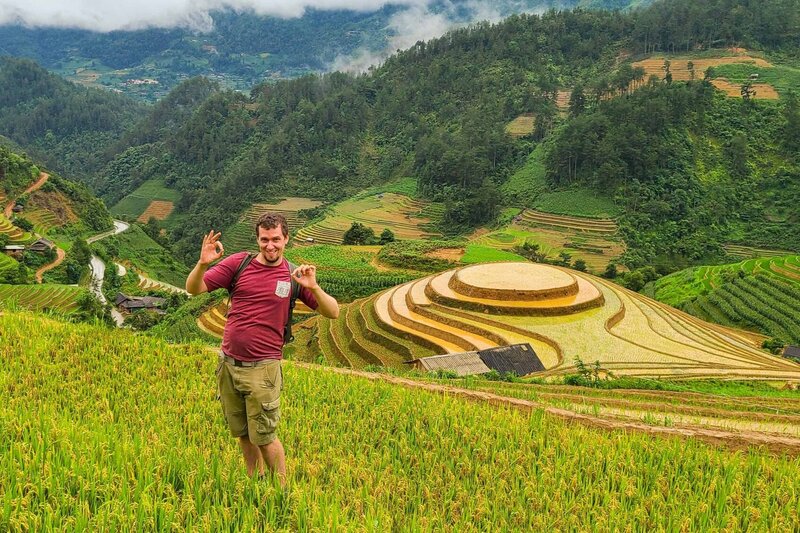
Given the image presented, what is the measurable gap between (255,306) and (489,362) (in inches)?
537

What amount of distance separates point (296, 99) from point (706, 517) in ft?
311

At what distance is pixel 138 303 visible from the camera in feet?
114

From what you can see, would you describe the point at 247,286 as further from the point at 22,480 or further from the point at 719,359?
the point at 719,359

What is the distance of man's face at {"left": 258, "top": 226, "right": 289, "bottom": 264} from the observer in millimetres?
3348

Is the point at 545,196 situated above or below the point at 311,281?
below


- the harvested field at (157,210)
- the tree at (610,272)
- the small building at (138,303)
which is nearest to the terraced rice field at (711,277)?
the tree at (610,272)

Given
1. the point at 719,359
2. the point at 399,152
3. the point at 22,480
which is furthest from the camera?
the point at 399,152

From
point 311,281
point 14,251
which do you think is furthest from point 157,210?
point 311,281

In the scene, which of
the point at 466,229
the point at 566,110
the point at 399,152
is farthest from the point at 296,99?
the point at 466,229

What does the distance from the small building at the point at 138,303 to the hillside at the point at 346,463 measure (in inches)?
1208

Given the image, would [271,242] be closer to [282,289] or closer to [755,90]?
[282,289]

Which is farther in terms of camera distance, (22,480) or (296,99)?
(296,99)

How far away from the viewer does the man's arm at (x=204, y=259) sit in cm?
326

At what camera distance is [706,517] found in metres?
3.23
